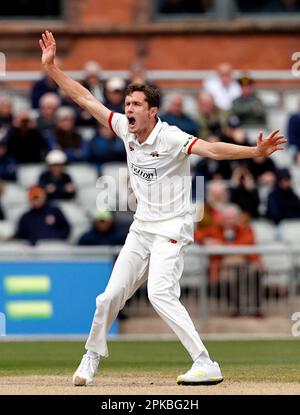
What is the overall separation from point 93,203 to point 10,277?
2934 millimetres

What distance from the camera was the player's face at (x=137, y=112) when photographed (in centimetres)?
1162

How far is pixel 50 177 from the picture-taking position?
21.6m

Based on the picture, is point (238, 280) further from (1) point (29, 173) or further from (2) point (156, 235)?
(2) point (156, 235)

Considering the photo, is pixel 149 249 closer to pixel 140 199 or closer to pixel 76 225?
pixel 140 199

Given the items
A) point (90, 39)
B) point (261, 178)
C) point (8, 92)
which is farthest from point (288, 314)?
point (90, 39)

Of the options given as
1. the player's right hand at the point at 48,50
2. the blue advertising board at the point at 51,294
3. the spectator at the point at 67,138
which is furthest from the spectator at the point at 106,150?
the player's right hand at the point at 48,50

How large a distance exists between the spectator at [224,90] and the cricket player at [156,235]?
11.8m

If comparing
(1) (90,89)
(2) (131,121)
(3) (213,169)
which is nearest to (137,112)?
(2) (131,121)

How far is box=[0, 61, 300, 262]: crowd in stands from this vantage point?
67.6 ft

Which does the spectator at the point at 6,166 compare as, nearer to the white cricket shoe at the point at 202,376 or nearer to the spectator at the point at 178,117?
A: the spectator at the point at 178,117

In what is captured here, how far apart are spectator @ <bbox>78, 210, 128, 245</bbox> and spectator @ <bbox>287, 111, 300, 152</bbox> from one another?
159 inches

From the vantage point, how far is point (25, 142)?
22.3 metres

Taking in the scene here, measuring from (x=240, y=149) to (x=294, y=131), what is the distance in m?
12.0

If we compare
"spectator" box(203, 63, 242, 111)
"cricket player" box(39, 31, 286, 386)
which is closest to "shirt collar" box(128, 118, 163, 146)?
"cricket player" box(39, 31, 286, 386)
